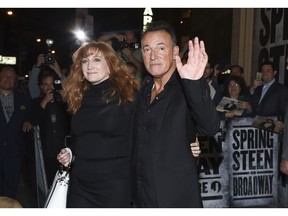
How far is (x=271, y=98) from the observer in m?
5.70

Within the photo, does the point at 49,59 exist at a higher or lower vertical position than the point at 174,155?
higher

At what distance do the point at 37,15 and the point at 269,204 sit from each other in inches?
1604

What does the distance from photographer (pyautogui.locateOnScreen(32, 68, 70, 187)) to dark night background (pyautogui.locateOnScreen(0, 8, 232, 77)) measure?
1.95 feet

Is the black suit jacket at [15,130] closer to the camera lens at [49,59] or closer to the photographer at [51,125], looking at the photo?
the photographer at [51,125]

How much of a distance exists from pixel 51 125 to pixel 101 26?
73.9 feet

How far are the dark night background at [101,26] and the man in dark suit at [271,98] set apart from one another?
2.18 m

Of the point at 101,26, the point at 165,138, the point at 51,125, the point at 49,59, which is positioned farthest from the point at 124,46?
the point at 101,26

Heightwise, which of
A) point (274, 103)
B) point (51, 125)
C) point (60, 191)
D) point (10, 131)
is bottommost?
point (60, 191)

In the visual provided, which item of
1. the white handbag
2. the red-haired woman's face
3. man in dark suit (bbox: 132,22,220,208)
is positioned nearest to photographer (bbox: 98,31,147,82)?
the red-haired woman's face

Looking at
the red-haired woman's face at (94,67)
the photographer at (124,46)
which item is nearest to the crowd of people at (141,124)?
the red-haired woman's face at (94,67)

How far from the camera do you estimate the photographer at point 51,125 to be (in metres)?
4.77

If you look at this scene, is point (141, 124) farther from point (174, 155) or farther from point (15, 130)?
point (15, 130)

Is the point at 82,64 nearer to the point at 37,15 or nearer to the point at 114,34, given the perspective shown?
the point at 114,34

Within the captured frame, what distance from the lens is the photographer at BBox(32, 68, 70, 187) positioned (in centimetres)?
477
